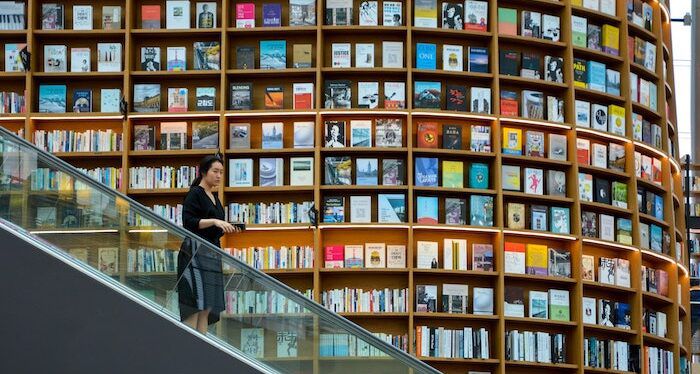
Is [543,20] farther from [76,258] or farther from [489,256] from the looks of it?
[76,258]

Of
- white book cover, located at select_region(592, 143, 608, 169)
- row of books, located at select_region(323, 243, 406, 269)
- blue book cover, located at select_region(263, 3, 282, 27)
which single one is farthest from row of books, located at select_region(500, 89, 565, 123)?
blue book cover, located at select_region(263, 3, 282, 27)

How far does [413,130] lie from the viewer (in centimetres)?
998

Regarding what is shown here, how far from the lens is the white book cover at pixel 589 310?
10016mm

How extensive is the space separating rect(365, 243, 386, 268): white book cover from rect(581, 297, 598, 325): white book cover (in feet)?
5.05

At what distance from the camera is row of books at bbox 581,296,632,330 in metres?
10.0

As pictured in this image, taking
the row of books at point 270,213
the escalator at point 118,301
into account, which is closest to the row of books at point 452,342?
the row of books at point 270,213

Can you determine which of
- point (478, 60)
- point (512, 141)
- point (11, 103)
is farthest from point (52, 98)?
point (512, 141)

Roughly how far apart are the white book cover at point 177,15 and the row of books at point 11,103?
121cm

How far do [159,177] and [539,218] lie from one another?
2.81 metres

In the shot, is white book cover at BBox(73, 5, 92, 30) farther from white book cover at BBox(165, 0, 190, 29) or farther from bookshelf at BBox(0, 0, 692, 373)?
white book cover at BBox(165, 0, 190, 29)

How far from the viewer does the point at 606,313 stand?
1015 centimetres

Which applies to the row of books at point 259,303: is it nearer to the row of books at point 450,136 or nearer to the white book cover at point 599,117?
the row of books at point 450,136

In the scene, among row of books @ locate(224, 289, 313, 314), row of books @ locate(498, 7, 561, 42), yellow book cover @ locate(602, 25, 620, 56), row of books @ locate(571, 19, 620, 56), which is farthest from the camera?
yellow book cover @ locate(602, 25, 620, 56)

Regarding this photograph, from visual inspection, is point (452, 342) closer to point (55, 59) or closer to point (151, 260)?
point (55, 59)
